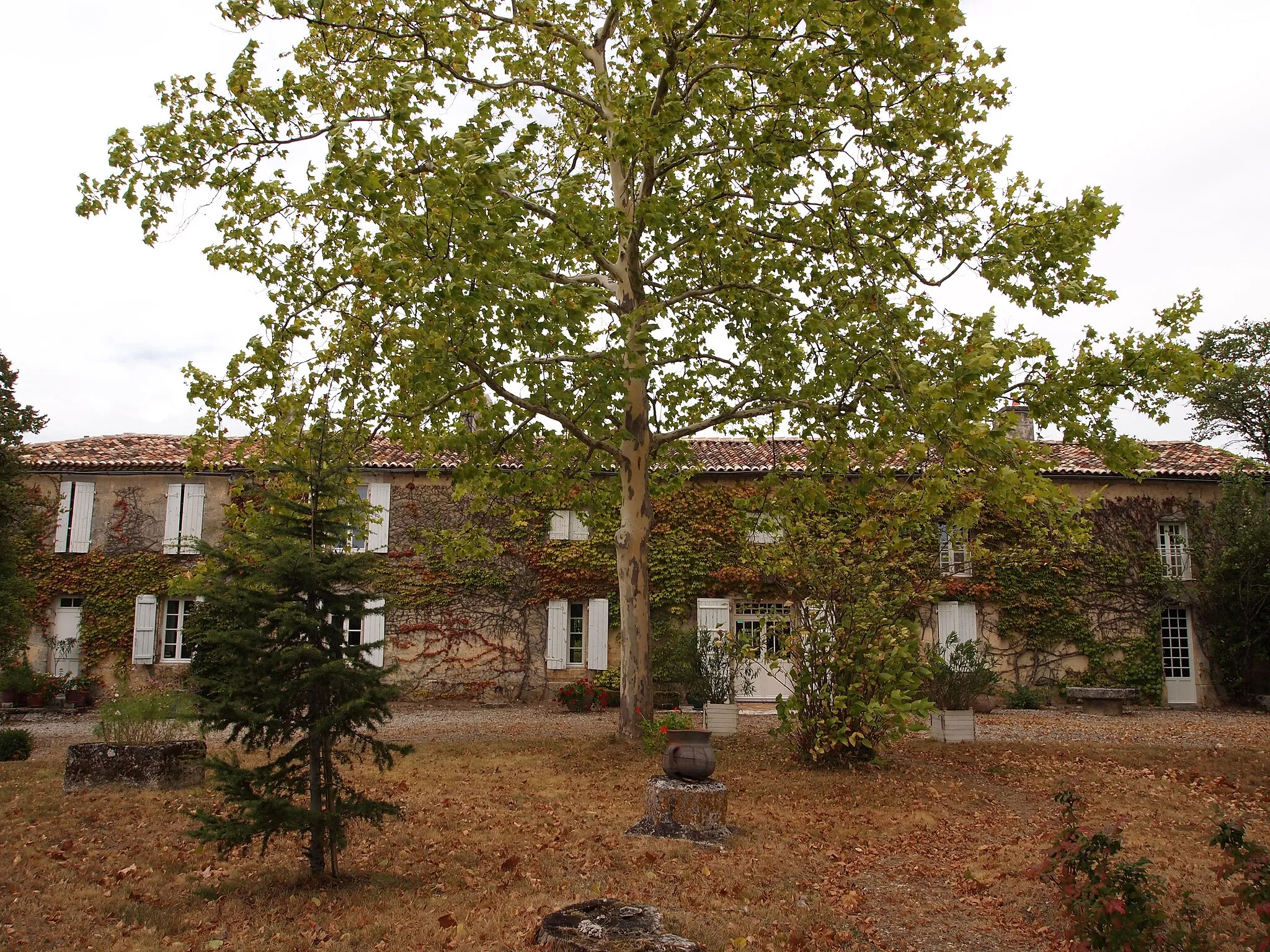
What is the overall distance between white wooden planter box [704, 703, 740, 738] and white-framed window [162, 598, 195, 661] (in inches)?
448

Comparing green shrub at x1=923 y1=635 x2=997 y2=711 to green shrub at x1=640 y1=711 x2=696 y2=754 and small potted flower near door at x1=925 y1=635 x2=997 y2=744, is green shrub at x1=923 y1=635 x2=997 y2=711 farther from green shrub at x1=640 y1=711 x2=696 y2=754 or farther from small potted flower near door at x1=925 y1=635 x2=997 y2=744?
green shrub at x1=640 y1=711 x2=696 y2=754

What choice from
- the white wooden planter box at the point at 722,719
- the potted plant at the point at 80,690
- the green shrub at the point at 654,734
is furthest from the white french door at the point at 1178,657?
the potted plant at the point at 80,690

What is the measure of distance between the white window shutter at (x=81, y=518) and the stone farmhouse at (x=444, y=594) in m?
0.03

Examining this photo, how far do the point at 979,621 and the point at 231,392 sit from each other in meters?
14.8

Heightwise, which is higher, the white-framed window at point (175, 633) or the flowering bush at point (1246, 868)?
the white-framed window at point (175, 633)

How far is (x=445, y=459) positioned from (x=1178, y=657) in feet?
50.8

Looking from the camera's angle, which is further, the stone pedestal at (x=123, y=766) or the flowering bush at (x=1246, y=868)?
the stone pedestal at (x=123, y=766)

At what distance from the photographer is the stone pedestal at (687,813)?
22.8 feet

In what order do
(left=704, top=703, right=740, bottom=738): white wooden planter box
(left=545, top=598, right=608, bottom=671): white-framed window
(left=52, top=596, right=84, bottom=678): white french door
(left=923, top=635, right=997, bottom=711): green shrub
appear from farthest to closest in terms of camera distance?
(left=52, top=596, right=84, bottom=678): white french door < (left=545, top=598, right=608, bottom=671): white-framed window < (left=923, top=635, right=997, bottom=711): green shrub < (left=704, top=703, right=740, bottom=738): white wooden planter box

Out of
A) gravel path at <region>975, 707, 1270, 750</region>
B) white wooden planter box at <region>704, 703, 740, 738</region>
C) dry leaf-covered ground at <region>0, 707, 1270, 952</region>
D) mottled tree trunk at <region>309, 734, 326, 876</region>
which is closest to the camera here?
dry leaf-covered ground at <region>0, 707, 1270, 952</region>

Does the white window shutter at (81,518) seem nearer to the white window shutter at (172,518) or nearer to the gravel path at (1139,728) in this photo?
the white window shutter at (172,518)

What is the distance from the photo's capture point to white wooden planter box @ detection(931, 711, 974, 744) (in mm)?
11828

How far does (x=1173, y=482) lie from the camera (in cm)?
1873

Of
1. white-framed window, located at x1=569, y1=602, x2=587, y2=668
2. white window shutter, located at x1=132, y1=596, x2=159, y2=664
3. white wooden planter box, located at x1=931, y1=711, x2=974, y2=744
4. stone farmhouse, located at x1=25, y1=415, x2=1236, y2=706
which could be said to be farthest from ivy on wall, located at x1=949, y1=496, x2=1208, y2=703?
white window shutter, located at x1=132, y1=596, x2=159, y2=664
